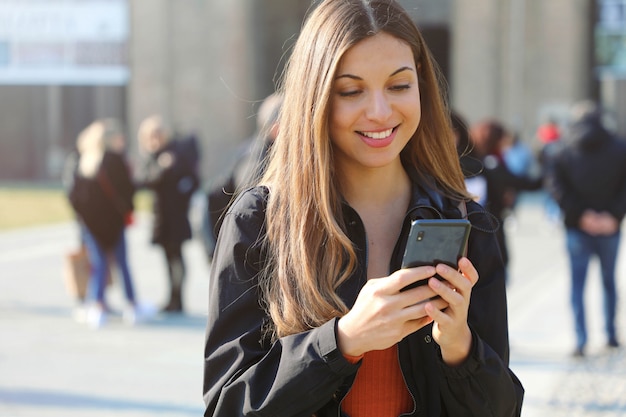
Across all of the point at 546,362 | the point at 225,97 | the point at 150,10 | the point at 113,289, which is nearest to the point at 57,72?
the point at 150,10

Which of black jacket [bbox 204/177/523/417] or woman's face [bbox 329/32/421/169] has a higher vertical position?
woman's face [bbox 329/32/421/169]

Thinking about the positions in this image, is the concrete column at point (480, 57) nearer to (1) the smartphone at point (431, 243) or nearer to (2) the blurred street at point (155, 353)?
(2) the blurred street at point (155, 353)

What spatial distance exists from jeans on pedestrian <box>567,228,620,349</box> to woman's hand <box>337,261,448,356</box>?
6594 millimetres

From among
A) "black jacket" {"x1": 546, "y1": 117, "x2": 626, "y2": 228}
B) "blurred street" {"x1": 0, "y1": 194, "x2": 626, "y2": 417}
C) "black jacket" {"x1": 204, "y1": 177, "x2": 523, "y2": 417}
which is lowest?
"blurred street" {"x1": 0, "y1": 194, "x2": 626, "y2": 417}

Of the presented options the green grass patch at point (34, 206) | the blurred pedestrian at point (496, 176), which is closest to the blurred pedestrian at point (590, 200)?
the blurred pedestrian at point (496, 176)

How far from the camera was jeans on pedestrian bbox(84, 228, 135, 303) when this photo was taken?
10.2m

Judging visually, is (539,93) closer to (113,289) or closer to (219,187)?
(113,289)

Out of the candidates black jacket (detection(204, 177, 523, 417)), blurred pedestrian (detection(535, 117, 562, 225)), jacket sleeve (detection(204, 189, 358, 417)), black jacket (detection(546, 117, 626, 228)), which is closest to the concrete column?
blurred pedestrian (detection(535, 117, 562, 225))

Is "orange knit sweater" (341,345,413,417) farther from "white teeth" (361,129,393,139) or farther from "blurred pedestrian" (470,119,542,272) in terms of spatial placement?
"blurred pedestrian" (470,119,542,272)

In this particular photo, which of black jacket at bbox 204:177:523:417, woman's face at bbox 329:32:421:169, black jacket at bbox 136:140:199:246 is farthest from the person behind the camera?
black jacket at bbox 136:140:199:246

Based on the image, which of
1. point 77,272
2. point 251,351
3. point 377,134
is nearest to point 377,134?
point 377,134

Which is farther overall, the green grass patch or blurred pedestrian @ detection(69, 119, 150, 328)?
the green grass patch

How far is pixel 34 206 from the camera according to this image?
2394cm

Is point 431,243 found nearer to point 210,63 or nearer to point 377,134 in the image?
point 377,134
